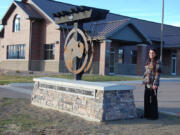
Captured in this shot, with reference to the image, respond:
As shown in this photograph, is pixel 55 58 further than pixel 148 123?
Yes

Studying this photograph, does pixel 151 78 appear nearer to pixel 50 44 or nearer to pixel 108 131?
pixel 108 131

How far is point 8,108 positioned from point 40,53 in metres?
19.9

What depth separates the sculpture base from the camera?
698 cm

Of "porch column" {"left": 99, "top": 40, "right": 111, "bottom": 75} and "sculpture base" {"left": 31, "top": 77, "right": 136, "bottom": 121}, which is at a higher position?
"porch column" {"left": 99, "top": 40, "right": 111, "bottom": 75}

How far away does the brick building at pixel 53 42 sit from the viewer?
80.3 feet

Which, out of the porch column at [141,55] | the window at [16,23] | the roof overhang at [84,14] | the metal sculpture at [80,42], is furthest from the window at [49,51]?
the roof overhang at [84,14]

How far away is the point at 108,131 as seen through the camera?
609 cm

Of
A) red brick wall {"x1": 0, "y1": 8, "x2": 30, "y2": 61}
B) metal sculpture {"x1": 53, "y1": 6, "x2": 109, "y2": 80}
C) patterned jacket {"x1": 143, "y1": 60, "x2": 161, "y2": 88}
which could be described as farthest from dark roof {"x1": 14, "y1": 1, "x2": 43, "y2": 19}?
patterned jacket {"x1": 143, "y1": 60, "x2": 161, "y2": 88}

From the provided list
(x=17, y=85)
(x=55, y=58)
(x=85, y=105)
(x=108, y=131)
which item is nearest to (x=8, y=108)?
(x=85, y=105)

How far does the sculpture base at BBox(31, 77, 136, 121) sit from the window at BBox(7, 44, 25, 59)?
21716mm

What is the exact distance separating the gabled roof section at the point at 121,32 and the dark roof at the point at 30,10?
629 cm

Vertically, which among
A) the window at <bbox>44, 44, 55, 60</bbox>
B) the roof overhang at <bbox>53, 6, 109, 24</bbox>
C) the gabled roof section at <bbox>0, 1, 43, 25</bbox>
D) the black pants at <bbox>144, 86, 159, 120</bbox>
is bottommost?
the black pants at <bbox>144, 86, 159, 120</bbox>

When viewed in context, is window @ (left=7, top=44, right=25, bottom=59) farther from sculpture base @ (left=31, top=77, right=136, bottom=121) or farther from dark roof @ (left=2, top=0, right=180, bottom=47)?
sculpture base @ (left=31, top=77, right=136, bottom=121)

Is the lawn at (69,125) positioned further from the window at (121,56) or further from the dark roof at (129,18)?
the window at (121,56)
